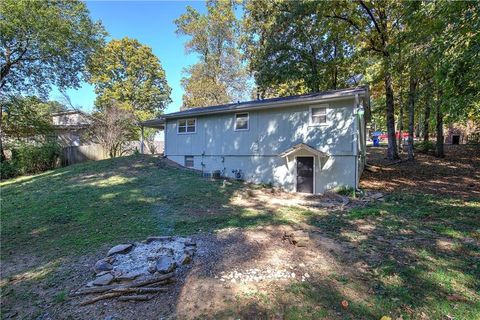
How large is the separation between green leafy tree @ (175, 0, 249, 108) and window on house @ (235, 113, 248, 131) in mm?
14083

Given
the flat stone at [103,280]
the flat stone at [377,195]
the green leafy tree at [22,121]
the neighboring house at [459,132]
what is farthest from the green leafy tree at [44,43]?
the neighboring house at [459,132]

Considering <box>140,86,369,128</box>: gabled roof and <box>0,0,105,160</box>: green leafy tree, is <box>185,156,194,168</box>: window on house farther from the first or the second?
<box>0,0,105,160</box>: green leafy tree

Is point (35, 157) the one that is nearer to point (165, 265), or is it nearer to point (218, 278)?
point (165, 265)

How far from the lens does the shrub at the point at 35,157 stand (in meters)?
15.2

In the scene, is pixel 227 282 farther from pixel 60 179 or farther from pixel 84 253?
pixel 60 179

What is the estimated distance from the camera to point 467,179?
34.8 feet

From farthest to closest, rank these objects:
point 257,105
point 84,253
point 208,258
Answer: point 257,105
point 84,253
point 208,258

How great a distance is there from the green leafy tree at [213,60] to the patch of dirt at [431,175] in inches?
634

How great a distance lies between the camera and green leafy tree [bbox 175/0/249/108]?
2569cm

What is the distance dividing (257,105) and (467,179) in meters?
9.15

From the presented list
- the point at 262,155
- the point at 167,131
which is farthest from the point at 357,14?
the point at 167,131

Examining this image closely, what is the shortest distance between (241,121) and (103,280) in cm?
970

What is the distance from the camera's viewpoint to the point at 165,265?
4012 mm

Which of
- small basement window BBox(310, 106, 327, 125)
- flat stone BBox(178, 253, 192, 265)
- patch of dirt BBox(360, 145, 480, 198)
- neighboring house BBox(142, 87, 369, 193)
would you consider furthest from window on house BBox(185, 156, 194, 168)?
flat stone BBox(178, 253, 192, 265)
